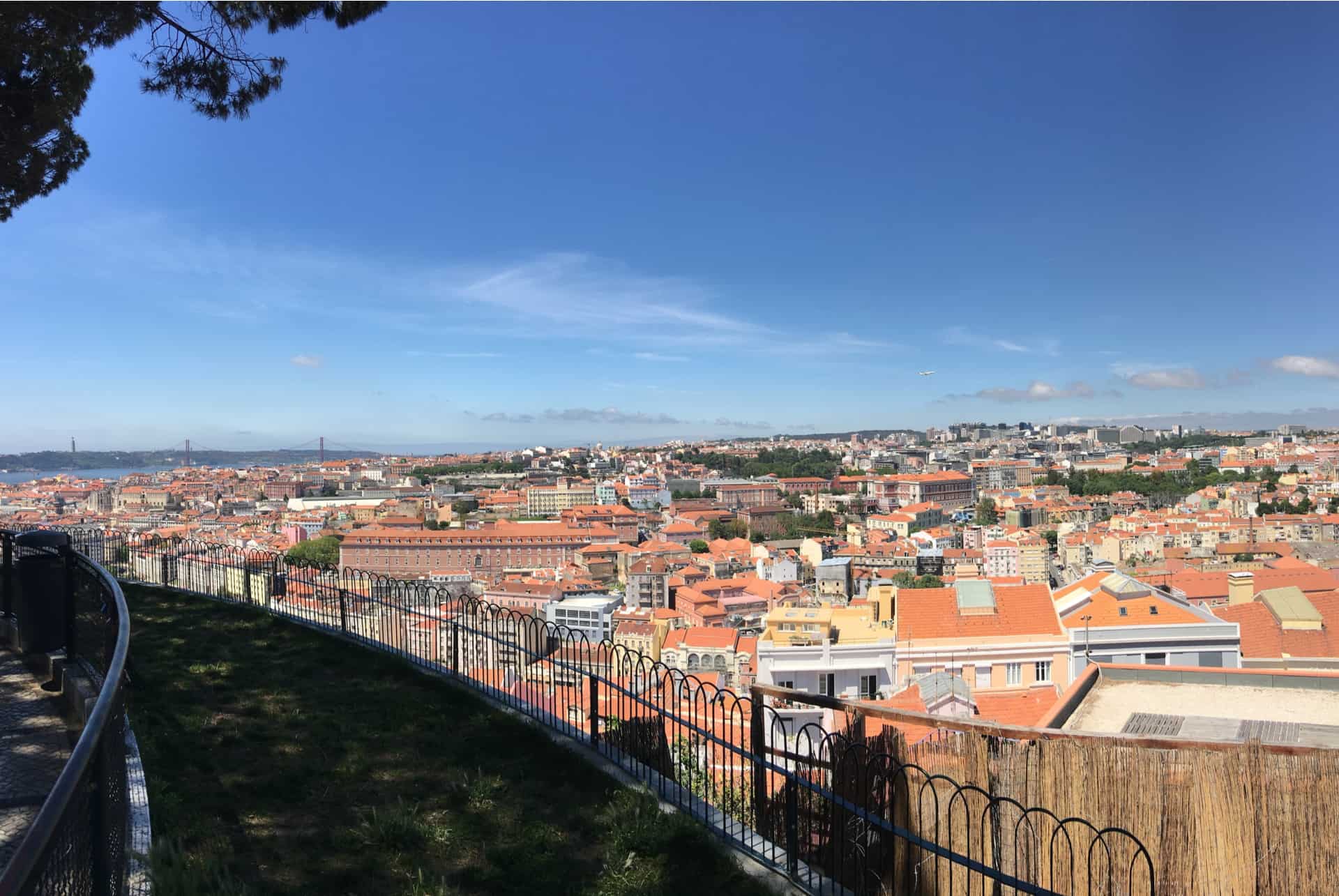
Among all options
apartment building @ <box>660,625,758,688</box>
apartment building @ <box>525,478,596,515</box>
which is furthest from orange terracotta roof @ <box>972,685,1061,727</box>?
apartment building @ <box>525,478,596,515</box>

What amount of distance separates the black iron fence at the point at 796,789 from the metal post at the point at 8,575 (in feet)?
7.16

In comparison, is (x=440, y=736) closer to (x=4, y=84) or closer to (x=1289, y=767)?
(x=1289, y=767)

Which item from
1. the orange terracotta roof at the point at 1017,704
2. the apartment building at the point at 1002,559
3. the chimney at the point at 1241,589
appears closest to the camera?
the orange terracotta roof at the point at 1017,704

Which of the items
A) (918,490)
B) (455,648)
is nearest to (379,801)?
(455,648)

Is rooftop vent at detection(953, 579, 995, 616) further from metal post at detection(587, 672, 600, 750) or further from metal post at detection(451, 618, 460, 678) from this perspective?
metal post at detection(587, 672, 600, 750)

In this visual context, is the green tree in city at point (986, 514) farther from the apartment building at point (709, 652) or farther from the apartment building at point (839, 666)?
the apartment building at point (839, 666)

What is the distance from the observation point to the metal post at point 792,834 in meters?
Result: 2.74

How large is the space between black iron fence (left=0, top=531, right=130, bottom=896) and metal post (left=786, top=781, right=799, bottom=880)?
1.99 metres

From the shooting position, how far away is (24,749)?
320 cm

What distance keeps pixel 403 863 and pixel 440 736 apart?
1219 mm

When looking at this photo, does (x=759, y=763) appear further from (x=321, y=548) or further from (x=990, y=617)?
(x=321, y=548)

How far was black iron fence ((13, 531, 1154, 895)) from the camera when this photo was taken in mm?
2727

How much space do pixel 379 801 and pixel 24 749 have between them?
4.87ft

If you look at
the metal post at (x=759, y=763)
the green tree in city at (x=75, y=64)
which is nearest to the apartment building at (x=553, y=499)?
the green tree in city at (x=75, y=64)
